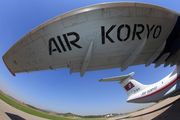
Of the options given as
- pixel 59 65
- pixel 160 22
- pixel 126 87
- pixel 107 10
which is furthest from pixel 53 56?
pixel 126 87

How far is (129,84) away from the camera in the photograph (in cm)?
954

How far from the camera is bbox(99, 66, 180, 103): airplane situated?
5664mm

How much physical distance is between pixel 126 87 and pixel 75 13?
1080 centimetres

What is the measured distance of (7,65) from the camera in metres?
2.58

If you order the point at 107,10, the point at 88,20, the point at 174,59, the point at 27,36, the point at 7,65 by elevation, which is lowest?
the point at 7,65

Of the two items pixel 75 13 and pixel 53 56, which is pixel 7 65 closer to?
pixel 53 56

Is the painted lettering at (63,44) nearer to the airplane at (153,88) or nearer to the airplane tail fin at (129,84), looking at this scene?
the airplane at (153,88)

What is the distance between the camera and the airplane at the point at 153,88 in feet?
18.6

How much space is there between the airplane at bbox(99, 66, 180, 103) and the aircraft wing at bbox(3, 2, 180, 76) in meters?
4.99

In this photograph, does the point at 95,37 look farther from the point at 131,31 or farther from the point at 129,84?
the point at 129,84

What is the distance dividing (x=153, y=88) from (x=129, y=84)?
2868 mm

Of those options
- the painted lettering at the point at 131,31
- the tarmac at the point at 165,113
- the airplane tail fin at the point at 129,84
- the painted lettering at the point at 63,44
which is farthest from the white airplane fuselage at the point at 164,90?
the painted lettering at the point at 63,44

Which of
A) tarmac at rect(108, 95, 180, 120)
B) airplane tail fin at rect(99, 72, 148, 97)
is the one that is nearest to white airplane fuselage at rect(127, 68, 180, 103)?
airplane tail fin at rect(99, 72, 148, 97)

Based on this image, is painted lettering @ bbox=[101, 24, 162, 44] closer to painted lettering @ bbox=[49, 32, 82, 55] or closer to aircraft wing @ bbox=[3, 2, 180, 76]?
aircraft wing @ bbox=[3, 2, 180, 76]
